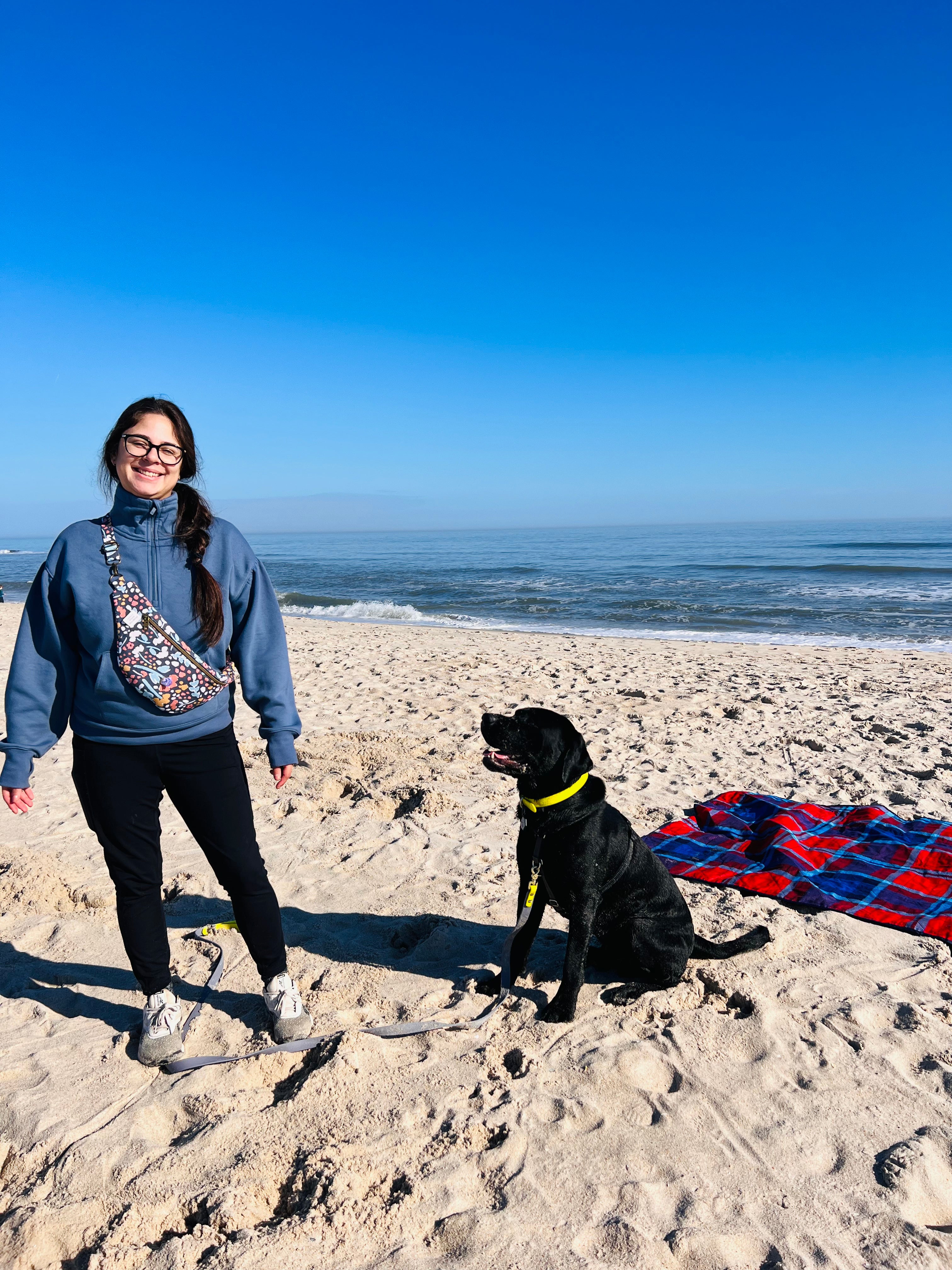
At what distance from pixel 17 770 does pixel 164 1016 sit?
0.98 meters

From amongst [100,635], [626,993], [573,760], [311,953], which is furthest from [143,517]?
[626,993]

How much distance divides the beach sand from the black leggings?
0.42m

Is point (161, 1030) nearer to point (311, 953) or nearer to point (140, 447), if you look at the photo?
point (311, 953)

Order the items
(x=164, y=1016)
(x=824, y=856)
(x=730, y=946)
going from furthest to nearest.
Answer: (x=824, y=856), (x=730, y=946), (x=164, y=1016)

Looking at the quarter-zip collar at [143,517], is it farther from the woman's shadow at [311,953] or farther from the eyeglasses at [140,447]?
the woman's shadow at [311,953]

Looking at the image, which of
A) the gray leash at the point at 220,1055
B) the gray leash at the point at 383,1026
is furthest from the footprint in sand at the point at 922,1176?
the gray leash at the point at 220,1055

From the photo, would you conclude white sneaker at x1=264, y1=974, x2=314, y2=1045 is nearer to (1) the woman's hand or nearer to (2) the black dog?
(2) the black dog

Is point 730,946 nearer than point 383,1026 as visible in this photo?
No

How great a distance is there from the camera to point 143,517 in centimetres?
226

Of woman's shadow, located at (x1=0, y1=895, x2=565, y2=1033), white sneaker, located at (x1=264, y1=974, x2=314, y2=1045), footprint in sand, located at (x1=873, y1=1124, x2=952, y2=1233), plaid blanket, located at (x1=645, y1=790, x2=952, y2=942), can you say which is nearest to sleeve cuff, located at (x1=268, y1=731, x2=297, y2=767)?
white sneaker, located at (x1=264, y1=974, x2=314, y2=1045)

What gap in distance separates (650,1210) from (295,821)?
125 inches

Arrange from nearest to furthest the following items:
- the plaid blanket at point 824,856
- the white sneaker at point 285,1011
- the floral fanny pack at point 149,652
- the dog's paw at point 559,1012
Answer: the floral fanny pack at point 149,652
the white sneaker at point 285,1011
the dog's paw at point 559,1012
the plaid blanket at point 824,856

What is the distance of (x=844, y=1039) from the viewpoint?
104 inches

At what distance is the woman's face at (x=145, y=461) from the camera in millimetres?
2232
